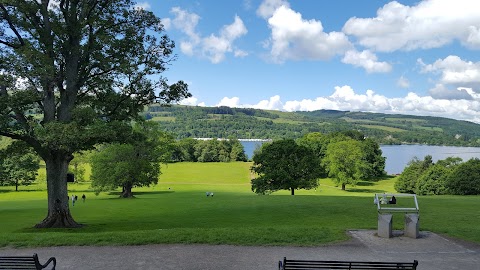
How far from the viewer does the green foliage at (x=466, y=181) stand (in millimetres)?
49237

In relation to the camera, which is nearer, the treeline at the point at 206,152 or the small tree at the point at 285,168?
the small tree at the point at 285,168

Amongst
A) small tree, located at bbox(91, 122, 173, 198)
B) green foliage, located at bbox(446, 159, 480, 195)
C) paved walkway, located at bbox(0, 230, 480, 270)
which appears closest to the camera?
paved walkway, located at bbox(0, 230, 480, 270)

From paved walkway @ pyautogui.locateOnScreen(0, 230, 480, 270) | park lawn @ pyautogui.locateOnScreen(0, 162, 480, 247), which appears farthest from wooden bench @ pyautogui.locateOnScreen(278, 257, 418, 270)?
park lawn @ pyautogui.locateOnScreen(0, 162, 480, 247)

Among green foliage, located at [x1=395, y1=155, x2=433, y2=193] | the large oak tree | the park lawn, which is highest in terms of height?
the large oak tree

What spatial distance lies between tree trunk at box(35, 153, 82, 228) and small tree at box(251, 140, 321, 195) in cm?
2987

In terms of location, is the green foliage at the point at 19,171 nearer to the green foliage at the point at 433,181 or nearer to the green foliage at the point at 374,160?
the green foliage at the point at 433,181

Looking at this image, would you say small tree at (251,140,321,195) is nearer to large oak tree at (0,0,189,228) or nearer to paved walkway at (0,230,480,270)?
large oak tree at (0,0,189,228)

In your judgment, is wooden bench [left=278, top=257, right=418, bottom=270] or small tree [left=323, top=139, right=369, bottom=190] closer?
wooden bench [left=278, top=257, right=418, bottom=270]

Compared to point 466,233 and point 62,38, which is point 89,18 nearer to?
point 62,38

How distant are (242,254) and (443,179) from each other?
5856cm

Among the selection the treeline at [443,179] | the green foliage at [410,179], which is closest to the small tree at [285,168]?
the treeline at [443,179]

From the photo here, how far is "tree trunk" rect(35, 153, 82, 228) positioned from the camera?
20797 mm

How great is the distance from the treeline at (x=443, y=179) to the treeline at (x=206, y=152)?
6846cm

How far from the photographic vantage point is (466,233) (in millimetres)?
15852
